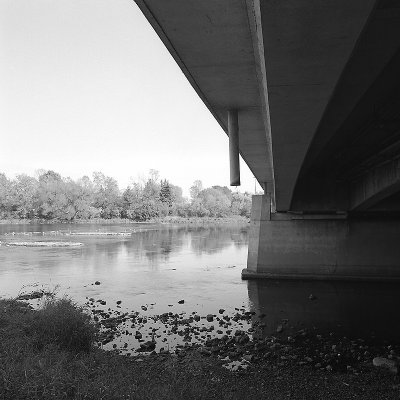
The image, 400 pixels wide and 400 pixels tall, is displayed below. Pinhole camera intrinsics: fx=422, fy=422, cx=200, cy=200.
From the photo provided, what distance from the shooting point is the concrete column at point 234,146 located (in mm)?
8172

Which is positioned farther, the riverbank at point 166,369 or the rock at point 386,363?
the rock at point 386,363

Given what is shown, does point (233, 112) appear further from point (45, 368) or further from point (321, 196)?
point (321, 196)

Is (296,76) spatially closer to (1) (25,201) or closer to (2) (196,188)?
(1) (25,201)

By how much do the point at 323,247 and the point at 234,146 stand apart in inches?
544

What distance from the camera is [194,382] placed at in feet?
26.0

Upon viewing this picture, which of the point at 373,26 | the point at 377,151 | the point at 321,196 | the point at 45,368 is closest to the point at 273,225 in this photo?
the point at 321,196

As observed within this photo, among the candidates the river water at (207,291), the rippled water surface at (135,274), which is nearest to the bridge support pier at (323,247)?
the river water at (207,291)

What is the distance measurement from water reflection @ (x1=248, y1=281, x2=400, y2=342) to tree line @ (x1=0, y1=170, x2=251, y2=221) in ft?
299

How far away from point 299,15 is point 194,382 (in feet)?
21.9

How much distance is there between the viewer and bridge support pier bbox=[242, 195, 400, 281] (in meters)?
20.2

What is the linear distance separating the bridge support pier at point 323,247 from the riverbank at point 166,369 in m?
9.32

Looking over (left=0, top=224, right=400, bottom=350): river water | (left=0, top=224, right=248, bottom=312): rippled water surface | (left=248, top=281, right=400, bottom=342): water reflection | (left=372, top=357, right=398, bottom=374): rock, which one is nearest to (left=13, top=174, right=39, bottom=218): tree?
(left=0, top=224, right=248, bottom=312): rippled water surface

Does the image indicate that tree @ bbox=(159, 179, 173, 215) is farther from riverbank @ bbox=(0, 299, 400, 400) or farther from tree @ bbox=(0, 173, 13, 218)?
riverbank @ bbox=(0, 299, 400, 400)

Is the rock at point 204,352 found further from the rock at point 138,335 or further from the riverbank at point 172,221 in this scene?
the riverbank at point 172,221
